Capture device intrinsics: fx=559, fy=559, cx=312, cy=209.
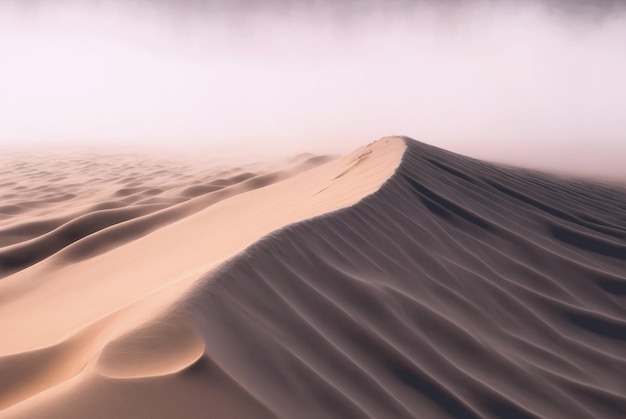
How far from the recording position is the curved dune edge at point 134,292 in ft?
4.67

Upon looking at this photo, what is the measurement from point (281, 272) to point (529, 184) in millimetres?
3560

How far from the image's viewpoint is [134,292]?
2.39 m

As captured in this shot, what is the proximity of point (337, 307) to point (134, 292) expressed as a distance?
3.12ft

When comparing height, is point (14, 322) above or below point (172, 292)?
below

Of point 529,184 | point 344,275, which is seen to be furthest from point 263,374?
point 529,184

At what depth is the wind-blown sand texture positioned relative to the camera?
56.0 inches

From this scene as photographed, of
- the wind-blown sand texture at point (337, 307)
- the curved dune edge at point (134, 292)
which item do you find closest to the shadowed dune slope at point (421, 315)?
the wind-blown sand texture at point (337, 307)

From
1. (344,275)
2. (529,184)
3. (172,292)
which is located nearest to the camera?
(172,292)

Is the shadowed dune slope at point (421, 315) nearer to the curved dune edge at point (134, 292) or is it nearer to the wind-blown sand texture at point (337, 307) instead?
the wind-blown sand texture at point (337, 307)

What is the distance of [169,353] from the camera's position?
1433 millimetres

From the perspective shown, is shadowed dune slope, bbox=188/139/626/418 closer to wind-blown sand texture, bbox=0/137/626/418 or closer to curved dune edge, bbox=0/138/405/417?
wind-blown sand texture, bbox=0/137/626/418

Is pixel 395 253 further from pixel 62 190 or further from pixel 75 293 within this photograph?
pixel 62 190

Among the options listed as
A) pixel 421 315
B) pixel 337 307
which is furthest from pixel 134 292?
pixel 421 315

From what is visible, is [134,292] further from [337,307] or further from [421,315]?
[421,315]
